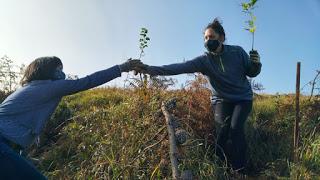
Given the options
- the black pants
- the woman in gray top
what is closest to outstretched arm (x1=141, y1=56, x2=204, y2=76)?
the black pants

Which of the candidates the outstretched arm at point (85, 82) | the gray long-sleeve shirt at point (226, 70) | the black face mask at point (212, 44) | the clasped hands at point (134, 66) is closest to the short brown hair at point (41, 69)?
the outstretched arm at point (85, 82)

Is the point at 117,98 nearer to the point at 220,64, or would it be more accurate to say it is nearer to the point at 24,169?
the point at 220,64

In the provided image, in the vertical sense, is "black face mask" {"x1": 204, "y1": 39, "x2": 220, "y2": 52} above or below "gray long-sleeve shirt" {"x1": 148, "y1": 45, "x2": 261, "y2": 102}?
above

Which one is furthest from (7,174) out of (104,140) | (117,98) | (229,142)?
(117,98)

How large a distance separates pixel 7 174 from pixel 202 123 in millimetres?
3936

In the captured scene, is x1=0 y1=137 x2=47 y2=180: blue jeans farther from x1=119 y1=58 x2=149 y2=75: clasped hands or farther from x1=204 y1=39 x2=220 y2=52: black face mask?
x1=204 y1=39 x2=220 y2=52: black face mask

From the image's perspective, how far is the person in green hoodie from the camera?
7.05m

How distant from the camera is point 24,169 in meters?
4.50

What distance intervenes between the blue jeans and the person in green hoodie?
109 inches

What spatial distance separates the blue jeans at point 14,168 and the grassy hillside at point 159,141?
7.03 ft

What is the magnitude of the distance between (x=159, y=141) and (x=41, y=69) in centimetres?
210

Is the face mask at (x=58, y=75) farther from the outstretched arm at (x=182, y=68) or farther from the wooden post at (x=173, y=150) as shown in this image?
the outstretched arm at (x=182, y=68)

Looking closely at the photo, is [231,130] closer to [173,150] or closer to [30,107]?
[173,150]

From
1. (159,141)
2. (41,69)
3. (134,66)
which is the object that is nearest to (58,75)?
(41,69)
